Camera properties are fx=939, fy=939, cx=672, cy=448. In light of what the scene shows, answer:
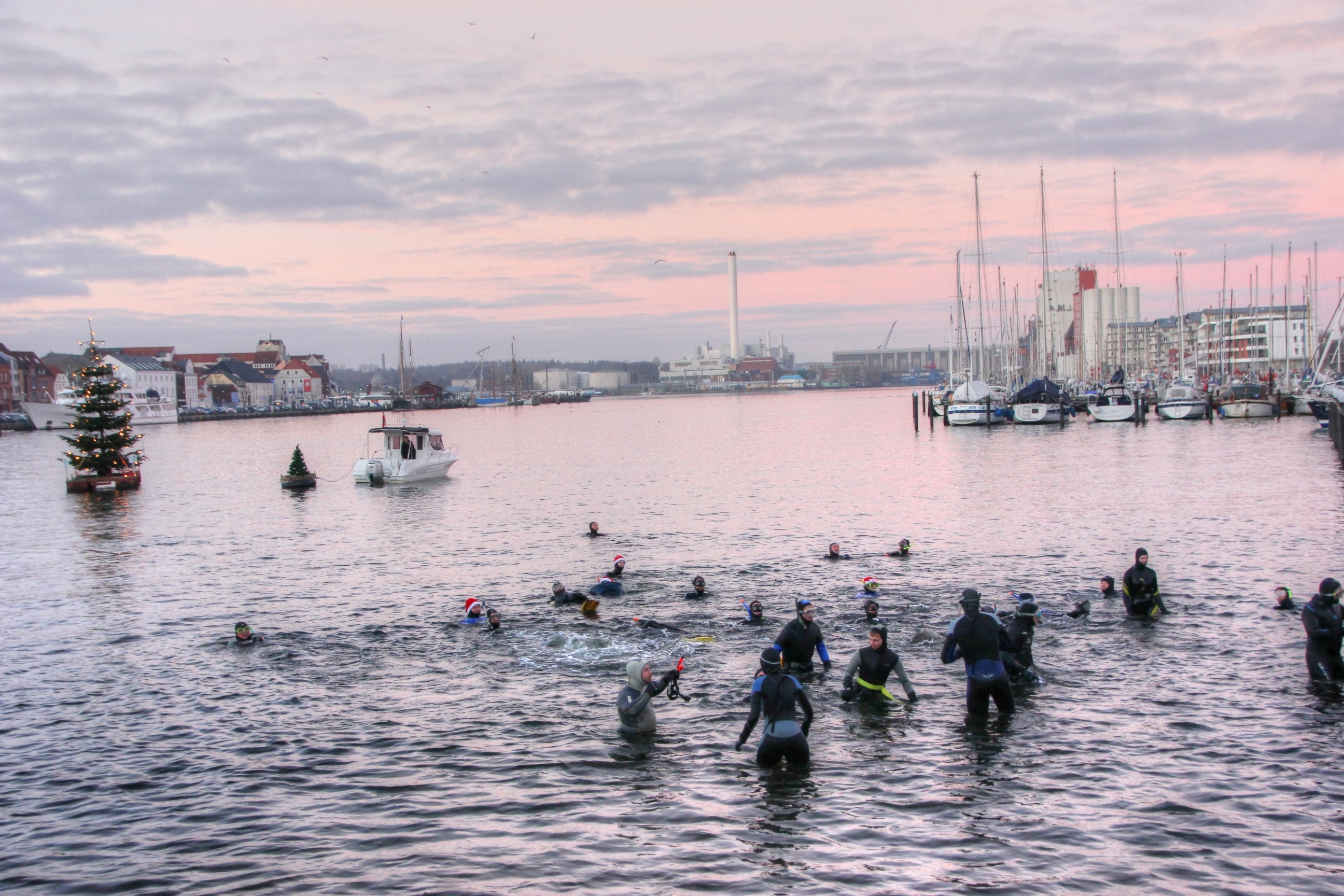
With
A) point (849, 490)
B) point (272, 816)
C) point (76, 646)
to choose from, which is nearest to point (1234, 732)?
point (272, 816)

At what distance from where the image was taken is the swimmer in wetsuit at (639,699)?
16.5 meters

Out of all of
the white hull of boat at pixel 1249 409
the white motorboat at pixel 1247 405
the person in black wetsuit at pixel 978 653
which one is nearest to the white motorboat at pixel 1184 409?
the white motorboat at pixel 1247 405

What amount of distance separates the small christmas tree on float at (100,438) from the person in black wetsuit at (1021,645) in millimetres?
65145

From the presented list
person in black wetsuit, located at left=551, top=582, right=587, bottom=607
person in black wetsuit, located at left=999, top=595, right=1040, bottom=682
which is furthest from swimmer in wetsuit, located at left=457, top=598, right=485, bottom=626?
person in black wetsuit, located at left=999, top=595, right=1040, bottom=682

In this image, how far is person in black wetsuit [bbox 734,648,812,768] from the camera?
1445 centimetres

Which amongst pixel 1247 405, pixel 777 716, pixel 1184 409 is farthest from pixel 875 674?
pixel 1247 405

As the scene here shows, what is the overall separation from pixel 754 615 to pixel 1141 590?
31.1ft

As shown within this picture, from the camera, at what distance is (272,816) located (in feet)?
47.3

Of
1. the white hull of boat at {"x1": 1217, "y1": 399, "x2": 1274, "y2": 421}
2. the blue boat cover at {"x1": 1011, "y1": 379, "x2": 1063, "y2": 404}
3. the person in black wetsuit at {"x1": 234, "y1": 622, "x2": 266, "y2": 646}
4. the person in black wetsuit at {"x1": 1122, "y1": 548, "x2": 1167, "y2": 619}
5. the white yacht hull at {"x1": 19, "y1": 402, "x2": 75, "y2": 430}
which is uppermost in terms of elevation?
the white yacht hull at {"x1": 19, "y1": 402, "x2": 75, "y2": 430}

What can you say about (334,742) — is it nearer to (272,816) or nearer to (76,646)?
(272,816)

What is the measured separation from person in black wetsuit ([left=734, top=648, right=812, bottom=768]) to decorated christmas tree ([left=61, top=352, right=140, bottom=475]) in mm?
64109

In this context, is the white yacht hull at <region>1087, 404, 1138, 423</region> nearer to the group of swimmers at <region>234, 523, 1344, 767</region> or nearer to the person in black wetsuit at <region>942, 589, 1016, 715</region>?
the group of swimmers at <region>234, 523, 1344, 767</region>

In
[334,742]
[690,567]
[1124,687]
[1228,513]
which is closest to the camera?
[334,742]

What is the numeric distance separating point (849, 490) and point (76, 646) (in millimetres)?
41666
